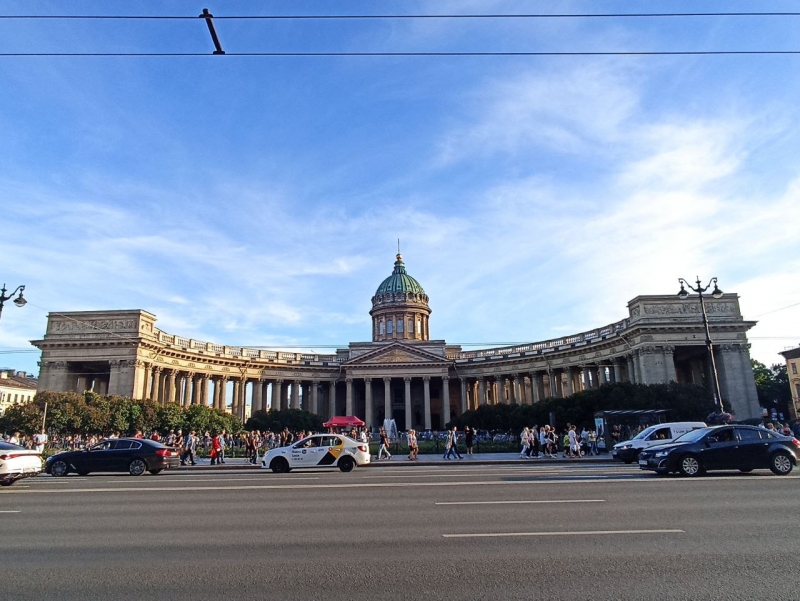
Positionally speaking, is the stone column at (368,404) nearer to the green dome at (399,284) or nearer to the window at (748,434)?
the green dome at (399,284)

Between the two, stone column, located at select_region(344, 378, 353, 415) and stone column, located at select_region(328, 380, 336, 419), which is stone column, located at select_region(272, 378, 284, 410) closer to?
stone column, located at select_region(328, 380, 336, 419)

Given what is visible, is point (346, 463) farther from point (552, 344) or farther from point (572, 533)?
point (552, 344)

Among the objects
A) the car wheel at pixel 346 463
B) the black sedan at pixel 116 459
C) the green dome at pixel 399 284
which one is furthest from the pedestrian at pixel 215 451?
the green dome at pixel 399 284

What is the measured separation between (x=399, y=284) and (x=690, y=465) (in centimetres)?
9351

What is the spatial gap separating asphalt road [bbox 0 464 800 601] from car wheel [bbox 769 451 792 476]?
4378 millimetres

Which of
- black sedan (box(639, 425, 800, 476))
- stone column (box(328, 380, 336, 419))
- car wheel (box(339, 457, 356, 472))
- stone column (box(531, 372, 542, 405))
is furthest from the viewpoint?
stone column (box(328, 380, 336, 419))

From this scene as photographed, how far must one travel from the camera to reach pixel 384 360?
290ft

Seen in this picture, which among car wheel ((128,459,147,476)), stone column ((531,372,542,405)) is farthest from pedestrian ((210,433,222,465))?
stone column ((531,372,542,405))

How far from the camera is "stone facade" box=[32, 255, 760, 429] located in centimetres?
6047

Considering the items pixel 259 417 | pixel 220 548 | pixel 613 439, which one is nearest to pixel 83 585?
pixel 220 548

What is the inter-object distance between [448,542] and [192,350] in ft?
226

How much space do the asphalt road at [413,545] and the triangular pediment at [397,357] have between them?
7318 centimetres

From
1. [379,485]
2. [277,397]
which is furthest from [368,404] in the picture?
[379,485]

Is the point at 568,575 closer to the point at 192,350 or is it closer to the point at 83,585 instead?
the point at 83,585
